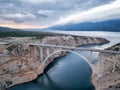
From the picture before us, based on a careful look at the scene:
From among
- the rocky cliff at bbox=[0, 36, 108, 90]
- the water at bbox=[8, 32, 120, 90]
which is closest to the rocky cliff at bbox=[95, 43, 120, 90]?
the water at bbox=[8, 32, 120, 90]

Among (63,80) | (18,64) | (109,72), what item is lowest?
(63,80)

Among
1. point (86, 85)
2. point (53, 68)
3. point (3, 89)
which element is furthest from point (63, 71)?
point (3, 89)

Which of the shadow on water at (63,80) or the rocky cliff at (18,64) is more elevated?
the rocky cliff at (18,64)

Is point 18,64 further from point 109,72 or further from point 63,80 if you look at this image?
point 109,72

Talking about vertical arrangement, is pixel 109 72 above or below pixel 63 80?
above

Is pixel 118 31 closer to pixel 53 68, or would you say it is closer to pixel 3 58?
pixel 53 68

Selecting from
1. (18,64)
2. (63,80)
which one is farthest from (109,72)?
(18,64)

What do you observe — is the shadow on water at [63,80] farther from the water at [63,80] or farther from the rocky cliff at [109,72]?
the rocky cliff at [109,72]

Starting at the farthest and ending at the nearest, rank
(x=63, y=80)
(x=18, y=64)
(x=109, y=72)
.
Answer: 1. (x=18, y=64)
2. (x=63, y=80)
3. (x=109, y=72)

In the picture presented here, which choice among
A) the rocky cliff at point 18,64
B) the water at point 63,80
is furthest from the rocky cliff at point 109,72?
the rocky cliff at point 18,64
